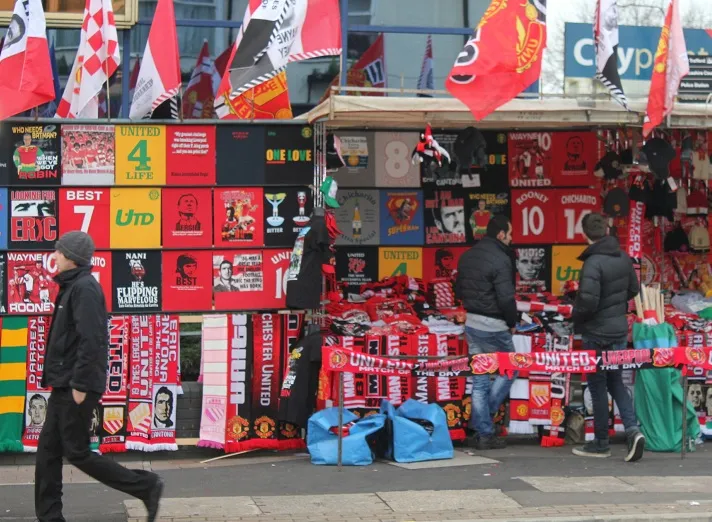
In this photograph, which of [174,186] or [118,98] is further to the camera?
[118,98]

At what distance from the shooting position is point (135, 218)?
984 cm

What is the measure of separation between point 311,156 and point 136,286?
192 cm

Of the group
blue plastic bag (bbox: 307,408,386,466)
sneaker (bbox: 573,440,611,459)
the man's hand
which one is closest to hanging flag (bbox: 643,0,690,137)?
sneaker (bbox: 573,440,611,459)

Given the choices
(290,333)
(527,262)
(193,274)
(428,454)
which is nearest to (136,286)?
(193,274)

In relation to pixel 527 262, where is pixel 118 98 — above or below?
above

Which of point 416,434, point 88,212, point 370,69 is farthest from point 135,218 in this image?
point 370,69

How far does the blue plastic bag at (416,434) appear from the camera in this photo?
9383 mm

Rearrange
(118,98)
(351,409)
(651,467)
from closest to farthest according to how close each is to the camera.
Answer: (651,467) < (351,409) < (118,98)

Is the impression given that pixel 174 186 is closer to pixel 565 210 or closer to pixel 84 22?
pixel 84 22

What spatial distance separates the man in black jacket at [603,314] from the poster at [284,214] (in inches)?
97.8

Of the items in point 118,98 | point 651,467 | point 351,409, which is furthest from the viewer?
point 118,98

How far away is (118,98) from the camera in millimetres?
11438

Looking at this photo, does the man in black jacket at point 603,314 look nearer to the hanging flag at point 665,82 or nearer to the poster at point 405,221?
the hanging flag at point 665,82

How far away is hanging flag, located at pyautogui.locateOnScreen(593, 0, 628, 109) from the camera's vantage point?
970cm
